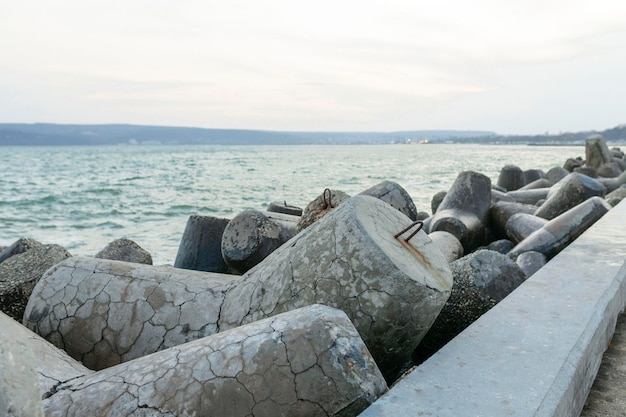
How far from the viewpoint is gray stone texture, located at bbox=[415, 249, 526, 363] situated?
3086 mm

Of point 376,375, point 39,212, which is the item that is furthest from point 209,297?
point 39,212

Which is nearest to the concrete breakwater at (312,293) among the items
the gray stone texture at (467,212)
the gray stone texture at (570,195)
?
the gray stone texture at (467,212)

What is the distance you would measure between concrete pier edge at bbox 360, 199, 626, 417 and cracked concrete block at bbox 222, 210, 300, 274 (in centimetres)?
212

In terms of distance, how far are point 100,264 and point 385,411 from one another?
7.28 feet

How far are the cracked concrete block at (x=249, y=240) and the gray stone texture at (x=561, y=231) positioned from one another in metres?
2.27

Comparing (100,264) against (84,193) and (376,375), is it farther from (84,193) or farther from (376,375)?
(84,193)

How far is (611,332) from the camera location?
9.91 ft

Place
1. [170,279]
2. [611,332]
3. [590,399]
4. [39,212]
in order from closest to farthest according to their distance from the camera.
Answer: [590,399] → [611,332] → [170,279] → [39,212]

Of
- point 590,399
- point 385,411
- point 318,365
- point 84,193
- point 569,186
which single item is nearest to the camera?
point 385,411

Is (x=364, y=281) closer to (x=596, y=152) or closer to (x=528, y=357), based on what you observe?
(x=528, y=357)

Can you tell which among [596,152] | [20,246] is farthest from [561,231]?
[596,152]

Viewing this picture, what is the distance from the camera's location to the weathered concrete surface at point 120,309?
300cm

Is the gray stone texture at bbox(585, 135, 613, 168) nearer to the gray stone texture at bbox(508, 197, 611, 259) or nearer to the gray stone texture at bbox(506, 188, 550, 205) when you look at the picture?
the gray stone texture at bbox(506, 188, 550, 205)

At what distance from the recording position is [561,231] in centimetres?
541
